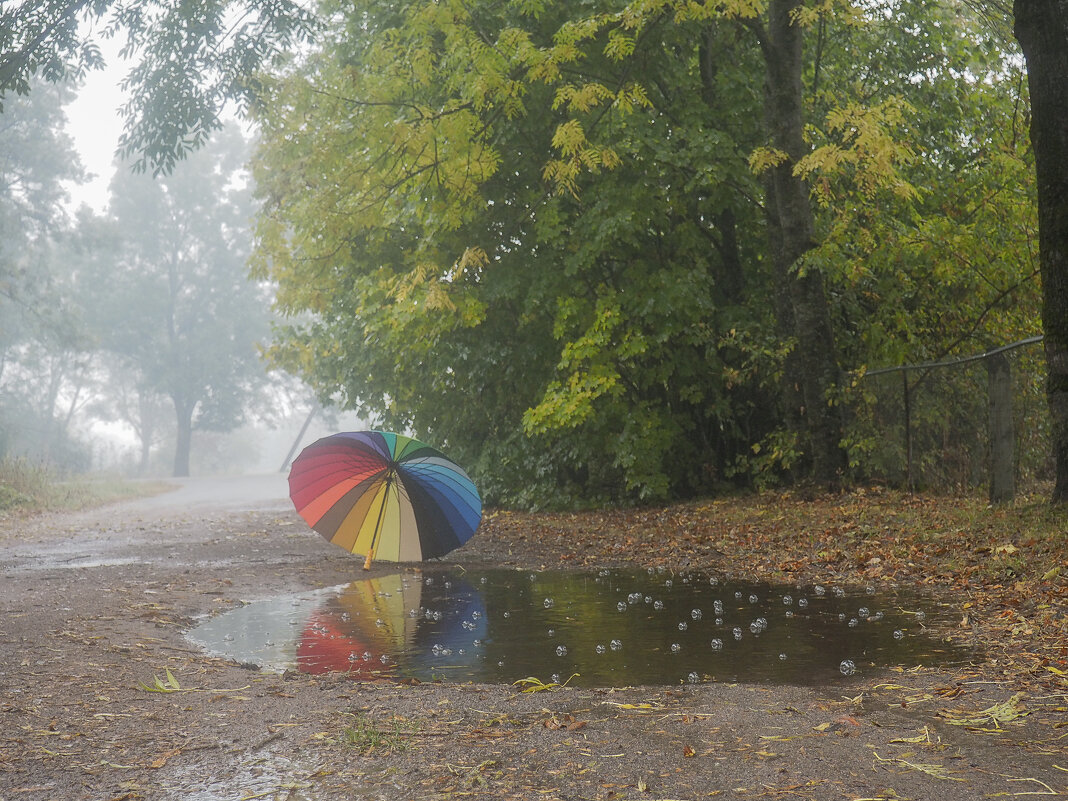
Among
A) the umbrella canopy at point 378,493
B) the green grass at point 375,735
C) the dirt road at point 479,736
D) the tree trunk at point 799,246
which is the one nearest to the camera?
the dirt road at point 479,736

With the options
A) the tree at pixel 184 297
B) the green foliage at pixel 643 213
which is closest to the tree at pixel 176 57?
the green foliage at pixel 643 213

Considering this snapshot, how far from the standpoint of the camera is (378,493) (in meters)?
8.83

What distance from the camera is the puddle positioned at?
5.13m

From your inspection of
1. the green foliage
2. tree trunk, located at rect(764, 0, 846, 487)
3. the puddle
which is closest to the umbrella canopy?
the puddle

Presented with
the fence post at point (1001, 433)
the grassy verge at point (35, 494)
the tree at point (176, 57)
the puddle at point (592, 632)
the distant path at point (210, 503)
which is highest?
the tree at point (176, 57)

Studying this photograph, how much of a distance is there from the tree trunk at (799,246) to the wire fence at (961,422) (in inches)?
17.7

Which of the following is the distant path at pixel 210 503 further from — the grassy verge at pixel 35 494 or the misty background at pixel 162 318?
the misty background at pixel 162 318

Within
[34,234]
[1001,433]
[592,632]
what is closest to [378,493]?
[592,632]

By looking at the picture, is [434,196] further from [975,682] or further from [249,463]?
[249,463]

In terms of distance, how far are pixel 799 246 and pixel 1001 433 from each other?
3786 mm

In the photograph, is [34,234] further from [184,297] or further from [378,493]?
[378,493]

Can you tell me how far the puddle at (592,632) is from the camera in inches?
202

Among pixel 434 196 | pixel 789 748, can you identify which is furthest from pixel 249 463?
pixel 789 748

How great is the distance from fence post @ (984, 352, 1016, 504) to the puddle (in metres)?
2.86
